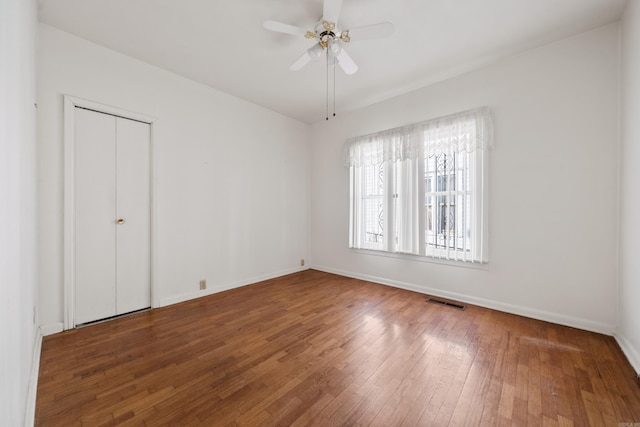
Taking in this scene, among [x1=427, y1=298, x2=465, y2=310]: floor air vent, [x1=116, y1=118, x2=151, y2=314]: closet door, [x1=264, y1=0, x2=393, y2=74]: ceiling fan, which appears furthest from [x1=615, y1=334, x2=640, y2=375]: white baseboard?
[x1=116, y1=118, x2=151, y2=314]: closet door

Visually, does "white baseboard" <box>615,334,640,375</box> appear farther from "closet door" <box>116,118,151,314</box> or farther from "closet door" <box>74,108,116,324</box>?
"closet door" <box>74,108,116,324</box>

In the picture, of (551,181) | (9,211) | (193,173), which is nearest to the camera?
(9,211)

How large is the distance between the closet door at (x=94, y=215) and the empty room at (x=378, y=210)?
0.02 m

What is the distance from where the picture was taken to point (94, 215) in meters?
2.73

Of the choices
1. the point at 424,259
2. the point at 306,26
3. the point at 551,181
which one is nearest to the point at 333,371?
the point at 424,259

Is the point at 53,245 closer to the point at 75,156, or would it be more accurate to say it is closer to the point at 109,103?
the point at 75,156

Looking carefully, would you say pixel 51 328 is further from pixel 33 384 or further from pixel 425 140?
pixel 425 140

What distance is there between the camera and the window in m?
3.15

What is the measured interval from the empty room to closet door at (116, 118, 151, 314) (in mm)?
22

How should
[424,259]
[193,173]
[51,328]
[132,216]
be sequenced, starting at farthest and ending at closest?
[424,259] → [193,173] → [132,216] → [51,328]

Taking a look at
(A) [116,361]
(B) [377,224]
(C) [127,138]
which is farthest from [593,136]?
(C) [127,138]

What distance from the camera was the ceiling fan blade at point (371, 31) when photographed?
2.13m

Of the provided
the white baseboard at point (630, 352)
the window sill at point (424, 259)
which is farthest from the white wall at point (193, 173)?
the white baseboard at point (630, 352)

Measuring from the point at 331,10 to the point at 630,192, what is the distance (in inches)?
115
